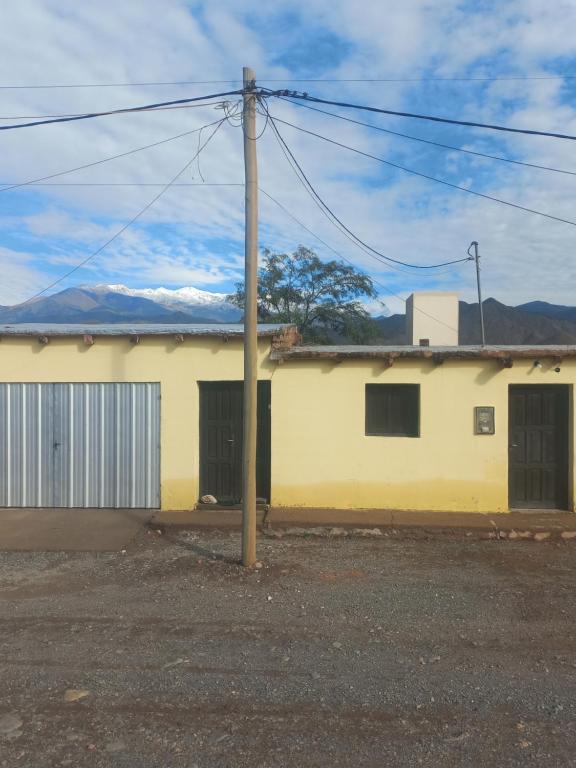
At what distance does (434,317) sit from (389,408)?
314 inches

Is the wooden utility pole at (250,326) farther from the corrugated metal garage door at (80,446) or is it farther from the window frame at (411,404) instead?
the corrugated metal garage door at (80,446)

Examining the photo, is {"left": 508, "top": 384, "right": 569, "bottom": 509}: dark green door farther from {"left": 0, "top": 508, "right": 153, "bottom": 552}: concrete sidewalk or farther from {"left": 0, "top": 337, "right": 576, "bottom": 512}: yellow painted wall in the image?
{"left": 0, "top": 508, "right": 153, "bottom": 552}: concrete sidewalk

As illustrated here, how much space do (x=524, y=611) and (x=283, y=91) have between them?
6064 mm

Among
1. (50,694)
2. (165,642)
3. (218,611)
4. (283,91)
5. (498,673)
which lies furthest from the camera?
(283,91)

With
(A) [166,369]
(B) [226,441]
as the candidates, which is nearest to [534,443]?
(B) [226,441]

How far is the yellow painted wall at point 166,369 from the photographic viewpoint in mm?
8461

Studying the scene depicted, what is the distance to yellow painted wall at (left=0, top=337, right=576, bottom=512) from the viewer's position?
26.9ft

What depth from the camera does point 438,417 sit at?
326 inches

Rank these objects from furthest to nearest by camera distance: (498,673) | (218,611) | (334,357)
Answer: (334,357) < (218,611) < (498,673)

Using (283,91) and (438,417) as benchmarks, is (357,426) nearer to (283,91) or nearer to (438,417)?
(438,417)

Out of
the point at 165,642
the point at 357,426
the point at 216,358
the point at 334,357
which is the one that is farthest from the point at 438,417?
the point at 165,642

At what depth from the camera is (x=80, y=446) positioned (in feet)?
28.4

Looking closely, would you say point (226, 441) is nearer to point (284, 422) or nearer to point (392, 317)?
point (284, 422)

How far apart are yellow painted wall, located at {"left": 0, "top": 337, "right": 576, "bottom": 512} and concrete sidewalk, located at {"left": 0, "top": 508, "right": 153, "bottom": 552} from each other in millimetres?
842
